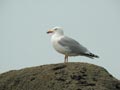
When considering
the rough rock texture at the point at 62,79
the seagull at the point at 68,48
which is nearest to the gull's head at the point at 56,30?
the seagull at the point at 68,48

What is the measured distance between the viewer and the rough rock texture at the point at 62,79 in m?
12.6

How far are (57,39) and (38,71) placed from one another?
2.92 meters

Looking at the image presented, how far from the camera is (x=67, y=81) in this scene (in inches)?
502

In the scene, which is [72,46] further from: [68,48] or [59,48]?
[59,48]

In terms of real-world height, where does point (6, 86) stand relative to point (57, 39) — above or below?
below

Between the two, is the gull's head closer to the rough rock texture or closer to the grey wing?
the grey wing

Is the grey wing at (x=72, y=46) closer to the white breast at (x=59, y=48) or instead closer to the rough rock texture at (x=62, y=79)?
the white breast at (x=59, y=48)

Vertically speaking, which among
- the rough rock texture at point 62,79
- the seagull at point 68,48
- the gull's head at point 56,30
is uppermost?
the gull's head at point 56,30

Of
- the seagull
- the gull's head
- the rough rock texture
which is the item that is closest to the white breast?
the seagull

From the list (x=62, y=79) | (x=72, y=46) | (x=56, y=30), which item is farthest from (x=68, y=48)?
(x=62, y=79)

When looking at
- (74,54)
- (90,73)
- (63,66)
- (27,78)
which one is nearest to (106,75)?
(90,73)

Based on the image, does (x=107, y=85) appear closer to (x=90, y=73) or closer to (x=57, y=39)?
(x=90, y=73)

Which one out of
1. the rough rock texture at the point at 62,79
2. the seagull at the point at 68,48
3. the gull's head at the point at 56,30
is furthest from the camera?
the gull's head at the point at 56,30

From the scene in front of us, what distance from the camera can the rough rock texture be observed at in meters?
12.6
